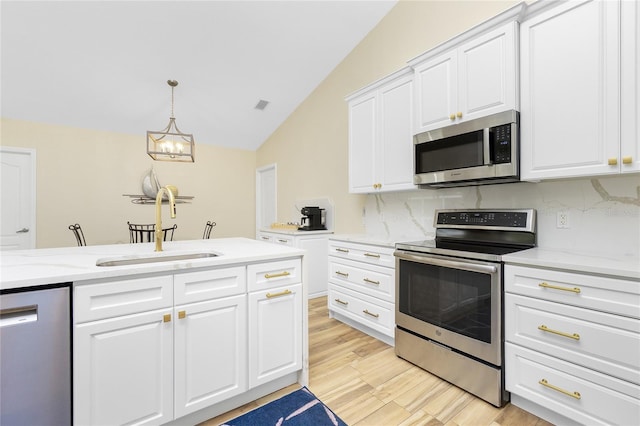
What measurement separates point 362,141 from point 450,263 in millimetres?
1652

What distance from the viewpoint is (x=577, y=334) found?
4.71ft

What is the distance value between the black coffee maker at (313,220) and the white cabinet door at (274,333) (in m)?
2.15

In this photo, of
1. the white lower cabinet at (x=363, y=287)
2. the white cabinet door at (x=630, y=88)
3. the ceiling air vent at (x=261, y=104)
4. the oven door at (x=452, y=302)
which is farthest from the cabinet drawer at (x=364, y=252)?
the ceiling air vent at (x=261, y=104)

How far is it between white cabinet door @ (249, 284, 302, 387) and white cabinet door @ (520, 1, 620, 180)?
1.73 meters

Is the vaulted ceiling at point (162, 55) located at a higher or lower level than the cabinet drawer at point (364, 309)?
higher

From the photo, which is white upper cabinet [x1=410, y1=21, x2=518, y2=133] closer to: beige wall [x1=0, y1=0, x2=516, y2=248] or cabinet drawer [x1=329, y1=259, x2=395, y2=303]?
→ beige wall [x1=0, y1=0, x2=516, y2=248]

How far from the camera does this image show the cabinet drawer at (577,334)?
1300 mm

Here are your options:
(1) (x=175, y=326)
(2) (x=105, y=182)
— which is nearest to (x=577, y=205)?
(1) (x=175, y=326)

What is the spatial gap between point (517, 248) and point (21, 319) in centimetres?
267

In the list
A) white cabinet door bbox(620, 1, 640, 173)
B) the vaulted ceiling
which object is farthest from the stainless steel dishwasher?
the vaulted ceiling

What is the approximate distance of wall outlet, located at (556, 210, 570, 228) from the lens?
1932 mm

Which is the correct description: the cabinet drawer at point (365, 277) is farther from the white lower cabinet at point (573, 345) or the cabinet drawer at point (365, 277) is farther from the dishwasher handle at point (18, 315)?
the dishwasher handle at point (18, 315)

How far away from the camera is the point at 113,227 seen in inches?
182

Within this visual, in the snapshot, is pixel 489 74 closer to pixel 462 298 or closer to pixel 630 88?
pixel 630 88
